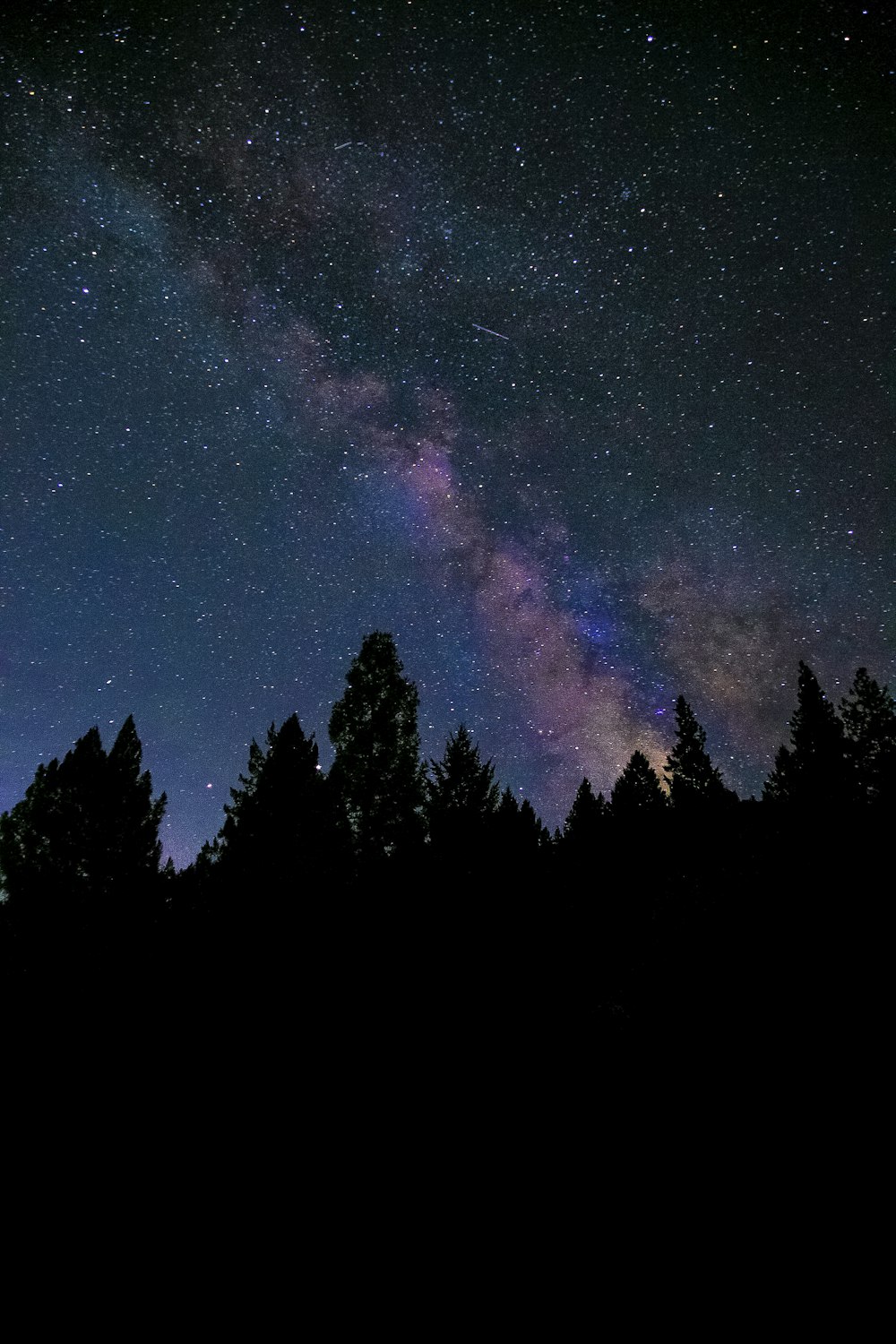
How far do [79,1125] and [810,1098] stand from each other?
36.2 feet

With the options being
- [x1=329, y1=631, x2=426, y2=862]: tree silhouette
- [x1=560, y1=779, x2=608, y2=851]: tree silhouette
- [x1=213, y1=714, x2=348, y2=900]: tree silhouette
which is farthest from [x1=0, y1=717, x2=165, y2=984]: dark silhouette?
[x1=560, y1=779, x2=608, y2=851]: tree silhouette

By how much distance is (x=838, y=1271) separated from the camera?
4.80 meters

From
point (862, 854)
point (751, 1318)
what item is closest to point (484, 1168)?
point (751, 1318)

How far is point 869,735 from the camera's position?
34.7 m

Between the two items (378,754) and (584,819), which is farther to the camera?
(584,819)

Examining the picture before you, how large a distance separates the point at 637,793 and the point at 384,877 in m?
28.0

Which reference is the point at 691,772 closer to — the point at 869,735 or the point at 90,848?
the point at 869,735

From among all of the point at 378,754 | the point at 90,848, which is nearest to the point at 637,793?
the point at 378,754

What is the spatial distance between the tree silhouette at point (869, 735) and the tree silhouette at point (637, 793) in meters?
12.2

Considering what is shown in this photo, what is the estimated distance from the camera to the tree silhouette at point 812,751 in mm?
31562

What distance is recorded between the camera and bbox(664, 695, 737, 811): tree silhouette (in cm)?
3656

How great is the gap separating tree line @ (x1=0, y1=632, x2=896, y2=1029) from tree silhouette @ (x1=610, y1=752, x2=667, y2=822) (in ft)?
24.9

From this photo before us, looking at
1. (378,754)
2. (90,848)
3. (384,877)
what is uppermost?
(378,754)

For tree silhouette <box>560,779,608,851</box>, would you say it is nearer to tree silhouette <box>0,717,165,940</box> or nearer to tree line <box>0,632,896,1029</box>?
tree line <box>0,632,896,1029</box>
